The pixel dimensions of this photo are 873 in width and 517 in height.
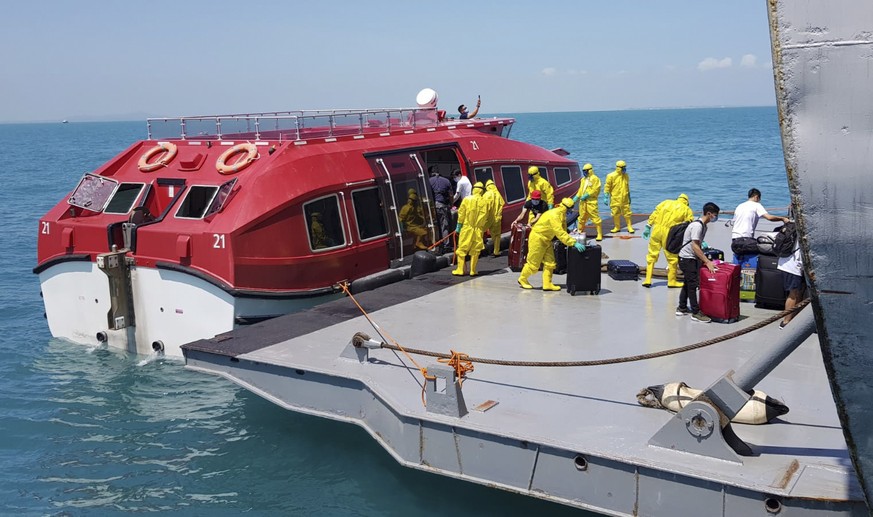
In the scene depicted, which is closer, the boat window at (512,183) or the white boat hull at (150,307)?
the white boat hull at (150,307)

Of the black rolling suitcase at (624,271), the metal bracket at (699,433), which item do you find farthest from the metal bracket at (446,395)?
the black rolling suitcase at (624,271)

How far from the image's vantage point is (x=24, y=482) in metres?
9.26

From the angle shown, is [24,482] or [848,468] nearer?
[848,468]

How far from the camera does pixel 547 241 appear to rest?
12305mm

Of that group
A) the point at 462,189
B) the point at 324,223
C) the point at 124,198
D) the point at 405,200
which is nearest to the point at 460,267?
the point at 405,200

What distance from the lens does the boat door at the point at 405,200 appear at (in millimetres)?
13656

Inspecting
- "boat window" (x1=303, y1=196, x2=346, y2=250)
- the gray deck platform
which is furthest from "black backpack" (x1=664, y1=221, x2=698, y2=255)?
"boat window" (x1=303, y1=196, x2=346, y2=250)

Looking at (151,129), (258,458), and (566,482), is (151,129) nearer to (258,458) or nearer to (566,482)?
(258,458)

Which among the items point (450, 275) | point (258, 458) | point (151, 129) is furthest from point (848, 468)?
point (151, 129)

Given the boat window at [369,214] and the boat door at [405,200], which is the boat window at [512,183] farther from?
the boat window at [369,214]

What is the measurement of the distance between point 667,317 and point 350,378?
4736 millimetres

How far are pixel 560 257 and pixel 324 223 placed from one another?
4062 millimetres

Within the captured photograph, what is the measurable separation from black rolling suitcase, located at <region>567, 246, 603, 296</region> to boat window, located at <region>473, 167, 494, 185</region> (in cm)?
420

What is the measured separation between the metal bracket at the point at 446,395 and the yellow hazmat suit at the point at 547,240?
16.4 ft
